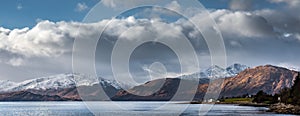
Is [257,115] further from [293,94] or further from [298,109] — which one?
[293,94]

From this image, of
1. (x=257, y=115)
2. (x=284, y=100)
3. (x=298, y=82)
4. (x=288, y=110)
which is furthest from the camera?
(x=284, y=100)

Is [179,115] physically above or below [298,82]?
below

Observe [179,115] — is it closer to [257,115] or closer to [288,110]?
[257,115]

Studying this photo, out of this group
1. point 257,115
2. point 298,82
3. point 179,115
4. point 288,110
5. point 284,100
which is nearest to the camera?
point 257,115

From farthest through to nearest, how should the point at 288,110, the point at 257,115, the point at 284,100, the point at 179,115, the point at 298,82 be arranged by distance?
the point at 284,100
the point at 298,82
the point at 288,110
the point at 179,115
the point at 257,115

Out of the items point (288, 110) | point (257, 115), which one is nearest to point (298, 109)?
point (288, 110)

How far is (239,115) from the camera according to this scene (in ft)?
444

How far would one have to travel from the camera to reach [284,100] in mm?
199250

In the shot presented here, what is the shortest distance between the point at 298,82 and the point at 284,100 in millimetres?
22042

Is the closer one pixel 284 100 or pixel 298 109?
pixel 298 109

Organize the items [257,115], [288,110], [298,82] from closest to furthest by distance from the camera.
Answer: [257,115] < [288,110] < [298,82]

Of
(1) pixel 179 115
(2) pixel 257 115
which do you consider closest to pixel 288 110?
(2) pixel 257 115

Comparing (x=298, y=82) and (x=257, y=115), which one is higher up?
(x=298, y=82)

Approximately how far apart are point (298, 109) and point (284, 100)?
160 ft
